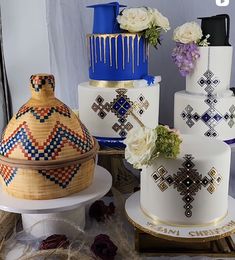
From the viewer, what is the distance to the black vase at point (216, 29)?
102 cm

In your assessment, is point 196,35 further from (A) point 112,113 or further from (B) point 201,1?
(A) point 112,113

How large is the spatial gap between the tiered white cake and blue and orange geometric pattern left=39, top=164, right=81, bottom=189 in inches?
→ 15.7

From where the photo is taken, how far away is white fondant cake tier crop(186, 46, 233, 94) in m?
1.02

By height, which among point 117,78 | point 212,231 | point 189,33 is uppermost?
point 189,33

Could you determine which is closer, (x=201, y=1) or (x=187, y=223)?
(x=187, y=223)

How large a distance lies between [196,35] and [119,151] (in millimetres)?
378

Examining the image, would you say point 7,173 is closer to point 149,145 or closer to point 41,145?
point 41,145

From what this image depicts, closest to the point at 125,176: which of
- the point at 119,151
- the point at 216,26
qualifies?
the point at 119,151

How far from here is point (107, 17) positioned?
97cm

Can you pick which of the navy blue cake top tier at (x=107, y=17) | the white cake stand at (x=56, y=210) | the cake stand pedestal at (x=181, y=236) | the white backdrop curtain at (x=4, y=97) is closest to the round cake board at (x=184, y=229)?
the cake stand pedestal at (x=181, y=236)

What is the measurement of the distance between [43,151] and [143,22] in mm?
421

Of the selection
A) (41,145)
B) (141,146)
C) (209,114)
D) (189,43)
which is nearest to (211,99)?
(209,114)

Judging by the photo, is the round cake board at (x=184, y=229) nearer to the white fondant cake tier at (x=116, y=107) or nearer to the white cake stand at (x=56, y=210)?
the white cake stand at (x=56, y=210)

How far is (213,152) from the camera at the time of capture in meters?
0.78
